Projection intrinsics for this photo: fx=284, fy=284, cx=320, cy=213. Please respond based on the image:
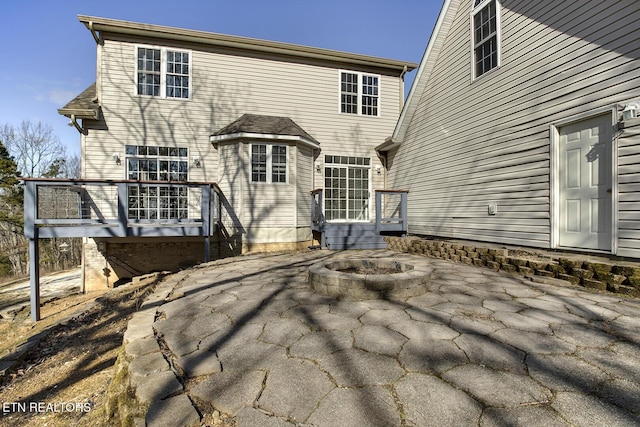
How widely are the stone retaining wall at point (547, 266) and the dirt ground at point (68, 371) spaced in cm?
547

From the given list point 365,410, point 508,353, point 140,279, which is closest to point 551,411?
point 508,353

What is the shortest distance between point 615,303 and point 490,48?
19.5 feet

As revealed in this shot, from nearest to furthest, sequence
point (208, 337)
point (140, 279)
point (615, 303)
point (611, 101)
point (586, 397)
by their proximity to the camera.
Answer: point (586, 397) < point (208, 337) < point (615, 303) < point (611, 101) < point (140, 279)

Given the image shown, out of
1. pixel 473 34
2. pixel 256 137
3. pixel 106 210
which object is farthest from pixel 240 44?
pixel 473 34

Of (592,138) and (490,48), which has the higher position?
(490,48)

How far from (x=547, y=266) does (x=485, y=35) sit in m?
5.57

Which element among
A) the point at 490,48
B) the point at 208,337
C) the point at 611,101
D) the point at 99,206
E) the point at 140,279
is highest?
the point at 490,48

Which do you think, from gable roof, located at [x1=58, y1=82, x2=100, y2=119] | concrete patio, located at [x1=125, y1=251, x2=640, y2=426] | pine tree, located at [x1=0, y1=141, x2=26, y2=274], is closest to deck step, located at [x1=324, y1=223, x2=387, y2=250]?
concrete patio, located at [x1=125, y1=251, x2=640, y2=426]

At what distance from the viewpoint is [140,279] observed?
6.53 metres

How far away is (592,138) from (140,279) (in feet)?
30.0

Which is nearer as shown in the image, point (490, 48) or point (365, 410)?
point (365, 410)

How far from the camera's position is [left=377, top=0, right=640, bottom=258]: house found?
13.6 feet

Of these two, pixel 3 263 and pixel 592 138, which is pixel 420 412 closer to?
pixel 592 138

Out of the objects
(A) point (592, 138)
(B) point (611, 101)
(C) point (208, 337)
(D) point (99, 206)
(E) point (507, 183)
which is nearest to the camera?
(C) point (208, 337)
